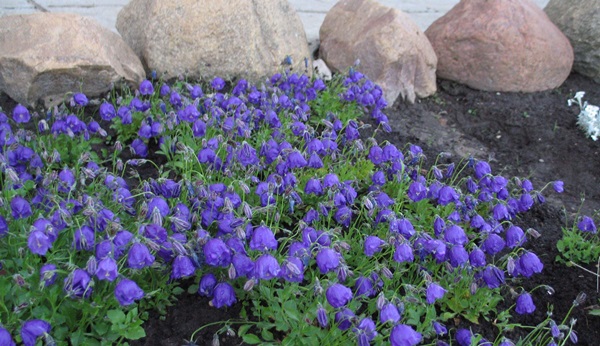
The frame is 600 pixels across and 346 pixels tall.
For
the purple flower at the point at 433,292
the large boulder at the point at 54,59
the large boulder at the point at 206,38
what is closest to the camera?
the purple flower at the point at 433,292

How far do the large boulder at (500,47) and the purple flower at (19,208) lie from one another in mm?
4444

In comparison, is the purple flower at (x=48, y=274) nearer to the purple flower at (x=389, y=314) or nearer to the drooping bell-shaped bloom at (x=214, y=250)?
the drooping bell-shaped bloom at (x=214, y=250)

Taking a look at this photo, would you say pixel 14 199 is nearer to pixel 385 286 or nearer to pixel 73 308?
pixel 73 308

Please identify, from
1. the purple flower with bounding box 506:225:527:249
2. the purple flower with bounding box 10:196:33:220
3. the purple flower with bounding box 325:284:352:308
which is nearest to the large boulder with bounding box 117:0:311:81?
the purple flower with bounding box 10:196:33:220

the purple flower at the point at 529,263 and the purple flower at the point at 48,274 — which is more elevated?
the purple flower at the point at 48,274

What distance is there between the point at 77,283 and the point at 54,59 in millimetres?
2630

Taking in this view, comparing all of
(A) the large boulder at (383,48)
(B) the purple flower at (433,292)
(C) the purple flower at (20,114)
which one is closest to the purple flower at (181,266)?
(B) the purple flower at (433,292)

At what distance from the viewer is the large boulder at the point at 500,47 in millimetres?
5949

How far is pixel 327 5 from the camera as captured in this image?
8125mm

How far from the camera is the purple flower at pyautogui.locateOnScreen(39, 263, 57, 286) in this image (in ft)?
7.34

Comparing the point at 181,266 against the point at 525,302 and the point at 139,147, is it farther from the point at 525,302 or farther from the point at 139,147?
the point at 139,147

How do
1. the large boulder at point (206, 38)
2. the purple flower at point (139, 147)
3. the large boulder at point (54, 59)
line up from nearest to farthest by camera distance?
the purple flower at point (139, 147) → the large boulder at point (54, 59) → the large boulder at point (206, 38)

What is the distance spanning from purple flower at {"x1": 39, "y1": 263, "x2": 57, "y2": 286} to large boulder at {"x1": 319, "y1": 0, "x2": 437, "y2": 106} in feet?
12.4

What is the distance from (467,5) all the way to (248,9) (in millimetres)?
2182
